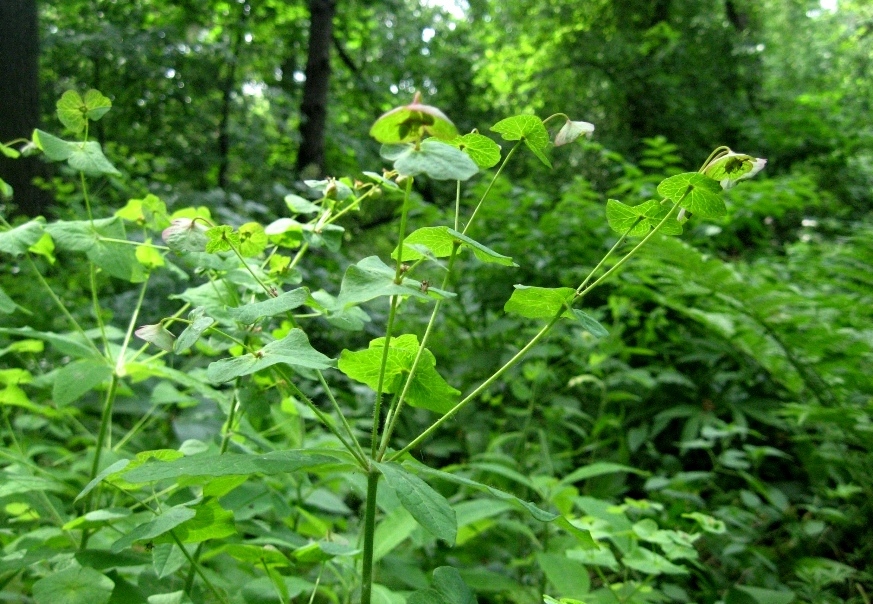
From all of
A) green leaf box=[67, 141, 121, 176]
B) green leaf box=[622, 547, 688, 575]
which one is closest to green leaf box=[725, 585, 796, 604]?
green leaf box=[622, 547, 688, 575]

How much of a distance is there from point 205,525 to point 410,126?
53 centimetres

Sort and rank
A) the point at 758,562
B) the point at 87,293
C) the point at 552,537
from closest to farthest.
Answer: the point at 552,537 → the point at 758,562 → the point at 87,293

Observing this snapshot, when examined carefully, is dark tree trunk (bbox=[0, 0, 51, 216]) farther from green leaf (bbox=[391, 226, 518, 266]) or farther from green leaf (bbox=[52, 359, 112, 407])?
green leaf (bbox=[391, 226, 518, 266])

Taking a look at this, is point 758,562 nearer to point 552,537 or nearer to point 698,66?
point 552,537

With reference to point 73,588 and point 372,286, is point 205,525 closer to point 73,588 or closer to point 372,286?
point 73,588

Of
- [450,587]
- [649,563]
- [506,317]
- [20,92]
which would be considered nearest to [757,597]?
[649,563]

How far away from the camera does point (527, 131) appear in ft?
2.59

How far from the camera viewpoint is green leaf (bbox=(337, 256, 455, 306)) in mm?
644

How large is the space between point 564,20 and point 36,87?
6292 mm

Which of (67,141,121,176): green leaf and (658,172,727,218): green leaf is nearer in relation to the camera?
(658,172,727,218): green leaf

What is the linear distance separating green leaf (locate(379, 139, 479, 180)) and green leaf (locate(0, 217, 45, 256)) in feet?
2.04

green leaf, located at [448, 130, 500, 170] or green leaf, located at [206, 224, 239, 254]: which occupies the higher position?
green leaf, located at [448, 130, 500, 170]

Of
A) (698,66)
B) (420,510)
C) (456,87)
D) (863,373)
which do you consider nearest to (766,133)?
(698,66)

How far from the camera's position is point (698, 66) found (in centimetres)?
724
